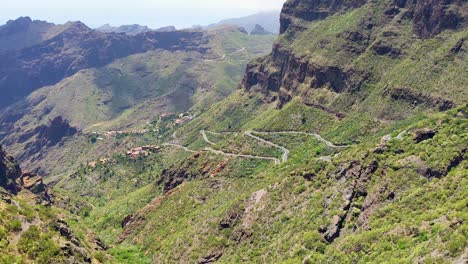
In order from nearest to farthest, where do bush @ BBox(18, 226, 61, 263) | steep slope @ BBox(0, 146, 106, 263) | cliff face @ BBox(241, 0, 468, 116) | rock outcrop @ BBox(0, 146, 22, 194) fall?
steep slope @ BBox(0, 146, 106, 263) → bush @ BBox(18, 226, 61, 263) → rock outcrop @ BBox(0, 146, 22, 194) → cliff face @ BBox(241, 0, 468, 116)

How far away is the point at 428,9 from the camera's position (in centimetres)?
15075

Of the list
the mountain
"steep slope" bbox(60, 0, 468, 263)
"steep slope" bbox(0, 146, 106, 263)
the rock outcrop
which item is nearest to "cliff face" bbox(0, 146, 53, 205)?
the rock outcrop

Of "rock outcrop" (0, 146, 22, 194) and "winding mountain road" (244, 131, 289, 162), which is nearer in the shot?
"winding mountain road" (244, 131, 289, 162)

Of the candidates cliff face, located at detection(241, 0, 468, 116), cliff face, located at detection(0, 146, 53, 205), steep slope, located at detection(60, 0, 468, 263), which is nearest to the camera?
steep slope, located at detection(60, 0, 468, 263)

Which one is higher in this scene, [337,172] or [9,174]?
[337,172]

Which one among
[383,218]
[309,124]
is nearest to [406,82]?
[309,124]

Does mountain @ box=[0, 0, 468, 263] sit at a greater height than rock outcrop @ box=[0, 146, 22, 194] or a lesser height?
greater

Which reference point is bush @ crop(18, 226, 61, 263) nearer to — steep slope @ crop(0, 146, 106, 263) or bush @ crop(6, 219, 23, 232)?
steep slope @ crop(0, 146, 106, 263)

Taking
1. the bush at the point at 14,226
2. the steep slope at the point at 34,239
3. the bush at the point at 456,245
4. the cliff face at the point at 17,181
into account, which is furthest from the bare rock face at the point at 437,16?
the bush at the point at 14,226

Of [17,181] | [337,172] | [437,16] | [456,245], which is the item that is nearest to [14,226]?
[456,245]

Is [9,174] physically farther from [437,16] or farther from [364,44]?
[437,16]

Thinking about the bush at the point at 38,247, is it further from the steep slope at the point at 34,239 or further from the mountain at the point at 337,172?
the mountain at the point at 337,172

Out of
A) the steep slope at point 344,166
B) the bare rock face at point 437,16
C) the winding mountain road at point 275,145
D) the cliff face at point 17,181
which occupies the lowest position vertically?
the cliff face at point 17,181

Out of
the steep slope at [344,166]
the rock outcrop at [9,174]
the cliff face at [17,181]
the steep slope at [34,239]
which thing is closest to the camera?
the steep slope at [34,239]
